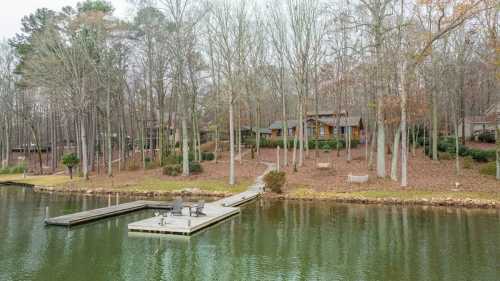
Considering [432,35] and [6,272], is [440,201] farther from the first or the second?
[6,272]

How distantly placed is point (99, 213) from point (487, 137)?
132ft

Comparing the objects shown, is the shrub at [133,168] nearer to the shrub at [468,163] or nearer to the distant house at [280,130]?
the distant house at [280,130]

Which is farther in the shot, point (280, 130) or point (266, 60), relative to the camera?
point (280, 130)

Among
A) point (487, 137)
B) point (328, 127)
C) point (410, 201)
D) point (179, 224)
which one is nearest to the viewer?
point (179, 224)

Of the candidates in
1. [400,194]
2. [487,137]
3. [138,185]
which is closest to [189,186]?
[138,185]

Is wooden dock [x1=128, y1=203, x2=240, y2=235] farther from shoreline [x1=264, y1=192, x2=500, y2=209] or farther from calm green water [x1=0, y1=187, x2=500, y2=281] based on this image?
shoreline [x1=264, y1=192, x2=500, y2=209]

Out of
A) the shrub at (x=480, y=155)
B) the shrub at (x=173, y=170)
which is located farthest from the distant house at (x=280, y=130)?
the shrub at (x=480, y=155)

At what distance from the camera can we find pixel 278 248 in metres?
12.5

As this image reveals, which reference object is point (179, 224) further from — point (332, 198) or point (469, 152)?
point (469, 152)

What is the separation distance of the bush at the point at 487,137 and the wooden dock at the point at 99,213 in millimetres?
36485

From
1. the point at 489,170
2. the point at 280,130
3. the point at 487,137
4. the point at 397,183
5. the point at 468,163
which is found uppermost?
the point at 280,130

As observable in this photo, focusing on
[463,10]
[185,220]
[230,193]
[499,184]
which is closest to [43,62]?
[230,193]

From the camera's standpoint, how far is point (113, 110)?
4141 cm

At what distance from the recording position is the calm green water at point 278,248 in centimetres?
1009
